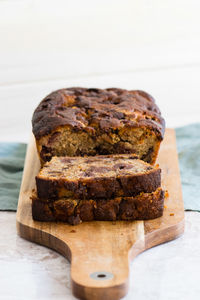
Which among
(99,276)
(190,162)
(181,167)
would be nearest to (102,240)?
(99,276)

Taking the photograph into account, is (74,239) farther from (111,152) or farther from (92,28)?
(92,28)

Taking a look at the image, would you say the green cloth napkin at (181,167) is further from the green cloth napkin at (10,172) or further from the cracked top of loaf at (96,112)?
the cracked top of loaf at (96,112)

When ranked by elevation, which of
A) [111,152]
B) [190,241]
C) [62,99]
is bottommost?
[190,241]

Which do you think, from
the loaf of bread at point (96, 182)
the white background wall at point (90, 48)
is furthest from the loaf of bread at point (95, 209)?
the white background wall at point (90, 48)

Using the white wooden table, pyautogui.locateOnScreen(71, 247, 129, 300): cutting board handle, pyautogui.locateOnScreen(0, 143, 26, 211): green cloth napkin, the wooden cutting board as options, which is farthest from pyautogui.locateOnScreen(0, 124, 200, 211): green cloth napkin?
pyautogui.locateOnScreen(71, 247, 129, 300): cutting board handle

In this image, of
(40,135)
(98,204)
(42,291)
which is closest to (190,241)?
(98,204)

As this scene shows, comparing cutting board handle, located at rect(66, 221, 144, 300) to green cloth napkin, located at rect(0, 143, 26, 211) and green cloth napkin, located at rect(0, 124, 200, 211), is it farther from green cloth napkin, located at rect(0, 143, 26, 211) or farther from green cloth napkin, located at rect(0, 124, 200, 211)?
green cloth napkin, located at rect(0, 143, 26, 211)
